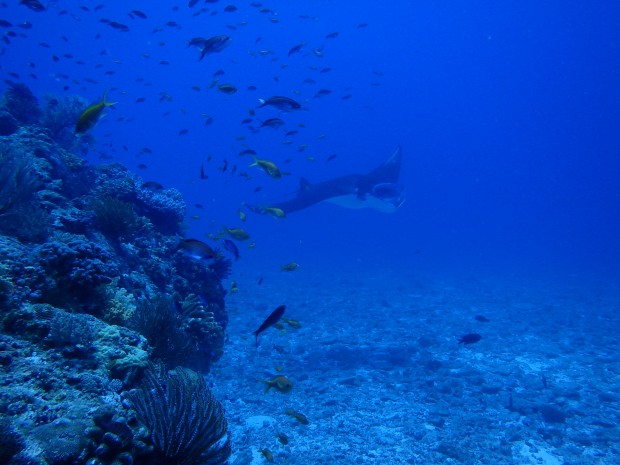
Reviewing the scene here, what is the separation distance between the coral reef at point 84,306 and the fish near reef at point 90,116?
161 cm

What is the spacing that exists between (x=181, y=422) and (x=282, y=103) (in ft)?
22.5

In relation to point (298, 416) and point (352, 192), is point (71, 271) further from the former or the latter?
point (352, 192)

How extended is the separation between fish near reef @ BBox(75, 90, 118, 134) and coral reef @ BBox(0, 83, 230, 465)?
5.29 ft

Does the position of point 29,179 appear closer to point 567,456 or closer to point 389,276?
point 567,456

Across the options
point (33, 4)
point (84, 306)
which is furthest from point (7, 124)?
point (84, 306)

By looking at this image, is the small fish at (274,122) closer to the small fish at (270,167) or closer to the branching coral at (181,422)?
the small fish at (270,167)

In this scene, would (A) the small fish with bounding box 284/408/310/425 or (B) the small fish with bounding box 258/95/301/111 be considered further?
(B) the small fish with bounding box 258/95/301/111

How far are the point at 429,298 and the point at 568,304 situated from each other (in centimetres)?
854

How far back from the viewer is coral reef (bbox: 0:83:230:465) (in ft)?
7.70

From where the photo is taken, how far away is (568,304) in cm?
2108

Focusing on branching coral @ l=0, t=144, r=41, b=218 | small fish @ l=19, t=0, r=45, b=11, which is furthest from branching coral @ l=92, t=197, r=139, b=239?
small fish @ l=19, t=0, r=45, b=11

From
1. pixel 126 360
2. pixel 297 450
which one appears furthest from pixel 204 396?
pixel 297 450

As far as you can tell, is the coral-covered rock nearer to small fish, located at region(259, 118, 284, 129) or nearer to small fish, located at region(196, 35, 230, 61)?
small fish, located at region(196, 35, 230, 61)

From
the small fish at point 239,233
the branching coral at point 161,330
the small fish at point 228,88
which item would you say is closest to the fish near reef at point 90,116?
the branching coral at point 161,330
